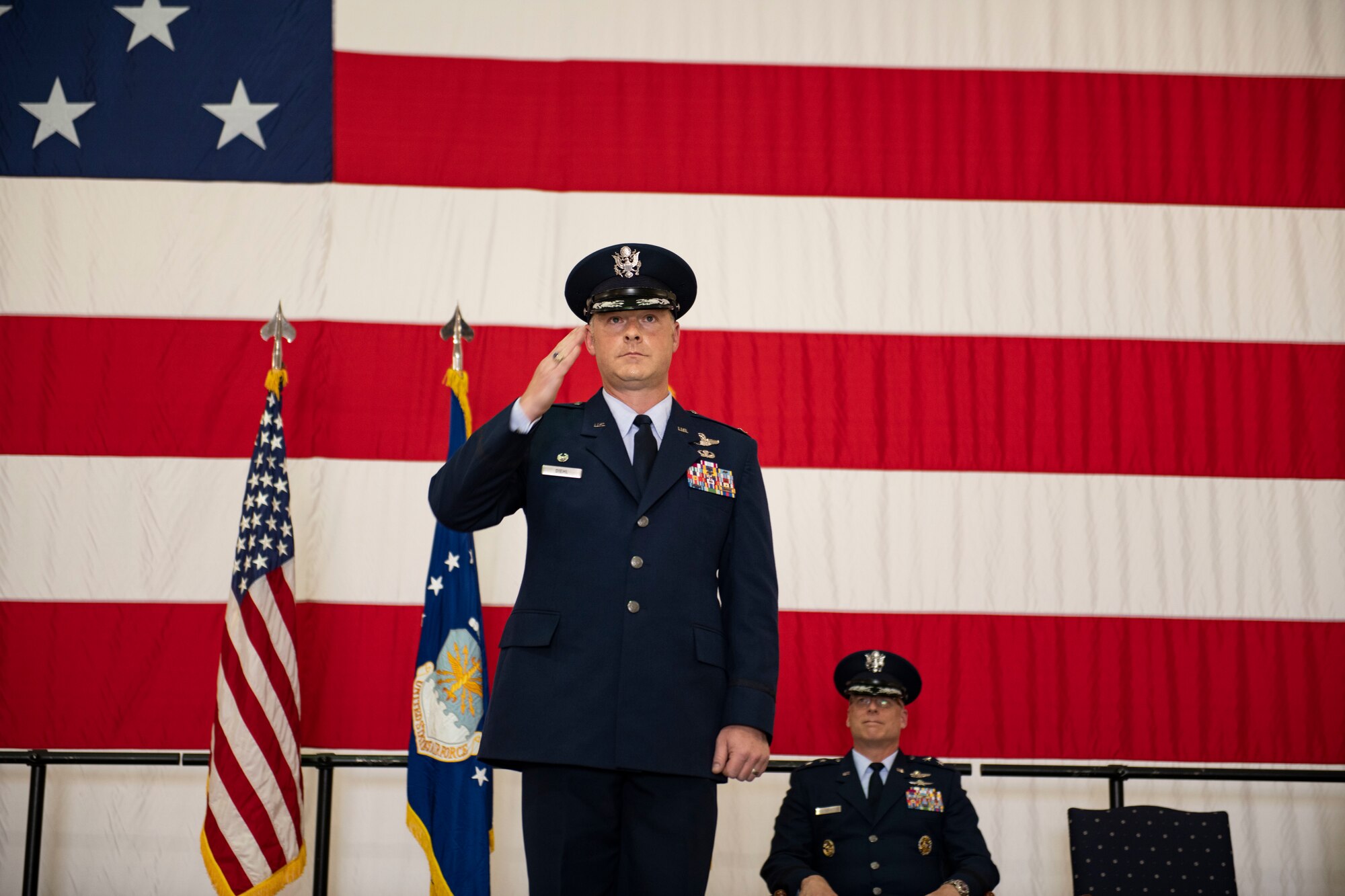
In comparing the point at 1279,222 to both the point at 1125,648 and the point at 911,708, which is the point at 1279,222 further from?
the point at 911,708

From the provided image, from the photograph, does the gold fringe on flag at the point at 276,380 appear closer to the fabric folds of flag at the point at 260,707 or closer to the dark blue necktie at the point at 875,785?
the fabric folds of flag at the point at 260,707

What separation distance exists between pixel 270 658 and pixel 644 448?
173cm

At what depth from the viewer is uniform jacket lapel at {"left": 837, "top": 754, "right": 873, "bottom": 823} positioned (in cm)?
286

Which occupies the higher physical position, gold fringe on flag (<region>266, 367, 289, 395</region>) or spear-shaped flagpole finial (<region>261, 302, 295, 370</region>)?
spear-shaped flagpole finial (<region>261, 302, 295, 370</region>)

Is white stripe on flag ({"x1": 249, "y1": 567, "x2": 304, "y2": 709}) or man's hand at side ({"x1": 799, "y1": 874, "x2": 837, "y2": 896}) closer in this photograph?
man's hand at side ({"x1": 799, "y1": 874, "x2": 837, "y2": 896})

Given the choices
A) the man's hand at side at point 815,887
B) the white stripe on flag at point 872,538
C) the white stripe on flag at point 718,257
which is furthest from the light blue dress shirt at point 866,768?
the white stripe on flag at point 718,257

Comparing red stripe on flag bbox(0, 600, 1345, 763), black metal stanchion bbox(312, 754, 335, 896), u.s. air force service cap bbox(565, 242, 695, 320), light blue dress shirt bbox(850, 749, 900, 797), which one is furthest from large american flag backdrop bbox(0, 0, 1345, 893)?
u.s. air force service cap bbox(565, 242, 695, 320)

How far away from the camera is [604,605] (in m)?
1.57

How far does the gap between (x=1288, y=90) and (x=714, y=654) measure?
2.95 m

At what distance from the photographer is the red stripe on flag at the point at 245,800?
114 inches

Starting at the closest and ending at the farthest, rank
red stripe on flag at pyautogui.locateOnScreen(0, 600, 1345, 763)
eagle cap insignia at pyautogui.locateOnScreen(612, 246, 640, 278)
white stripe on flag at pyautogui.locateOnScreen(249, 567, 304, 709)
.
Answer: eagle cap insignia at pyautogui.locateOnScreen(612, 246, 640, 278) → white stripe on flag at pyautogui.locateOnScreen(249, 567, 304, 709) → red stripe on flag at pyautogui.locateOnScreen(0, 600, 1345, 763)

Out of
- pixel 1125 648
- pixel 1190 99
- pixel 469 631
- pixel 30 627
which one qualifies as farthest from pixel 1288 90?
pixel 30 627

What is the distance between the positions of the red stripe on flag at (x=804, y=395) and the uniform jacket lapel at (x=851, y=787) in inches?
34.3

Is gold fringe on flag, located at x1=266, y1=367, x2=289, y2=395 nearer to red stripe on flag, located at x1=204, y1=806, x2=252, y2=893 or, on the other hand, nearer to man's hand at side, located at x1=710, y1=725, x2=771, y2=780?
red stripe on flag, located at x1=204, y1=806, x2=252, y2=893
